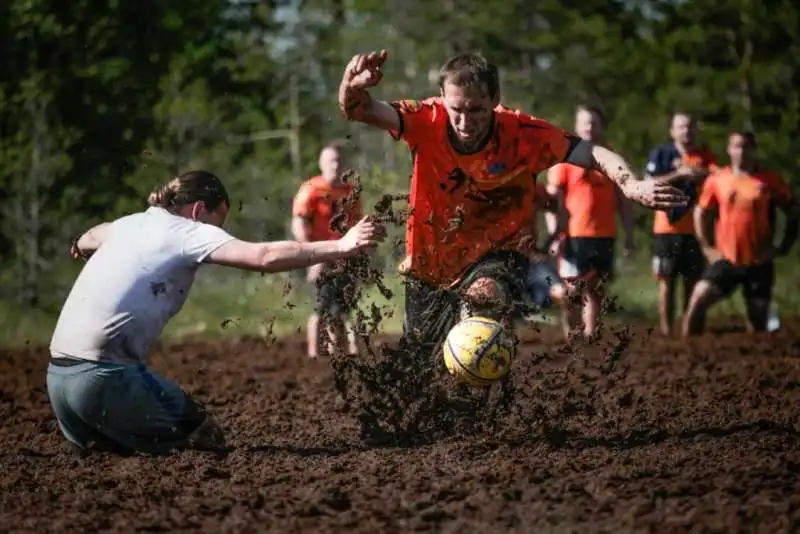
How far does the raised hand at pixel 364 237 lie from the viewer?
6.32 m

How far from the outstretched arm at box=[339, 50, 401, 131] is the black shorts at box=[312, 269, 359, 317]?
1.06m

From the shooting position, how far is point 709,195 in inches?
574

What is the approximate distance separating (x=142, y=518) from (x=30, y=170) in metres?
12.6

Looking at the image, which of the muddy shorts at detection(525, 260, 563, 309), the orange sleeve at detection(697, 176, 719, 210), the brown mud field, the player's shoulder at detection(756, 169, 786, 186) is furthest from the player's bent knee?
the player's shoulder at detection(756, 169, 786, 186)

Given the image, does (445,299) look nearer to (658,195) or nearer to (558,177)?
(658,195)

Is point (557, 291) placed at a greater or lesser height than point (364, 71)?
lesser

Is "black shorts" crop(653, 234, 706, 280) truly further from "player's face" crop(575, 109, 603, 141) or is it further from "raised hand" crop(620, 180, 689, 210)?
"raised hand" crop(620, 180, 689, 210)

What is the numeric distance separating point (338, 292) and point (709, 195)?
282 inches

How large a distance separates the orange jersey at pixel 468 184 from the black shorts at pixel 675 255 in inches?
267

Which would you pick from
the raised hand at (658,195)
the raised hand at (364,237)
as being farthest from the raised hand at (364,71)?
the raised hand at (658,195)

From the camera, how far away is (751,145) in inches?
571

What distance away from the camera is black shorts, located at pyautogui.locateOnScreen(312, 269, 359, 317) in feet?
27.0

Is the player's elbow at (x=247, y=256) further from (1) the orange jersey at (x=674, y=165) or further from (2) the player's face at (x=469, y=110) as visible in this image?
(1) the orange jersey at (x=674, y=165)

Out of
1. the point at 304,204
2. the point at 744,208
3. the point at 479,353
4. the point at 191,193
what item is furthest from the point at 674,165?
the point at 191,193
